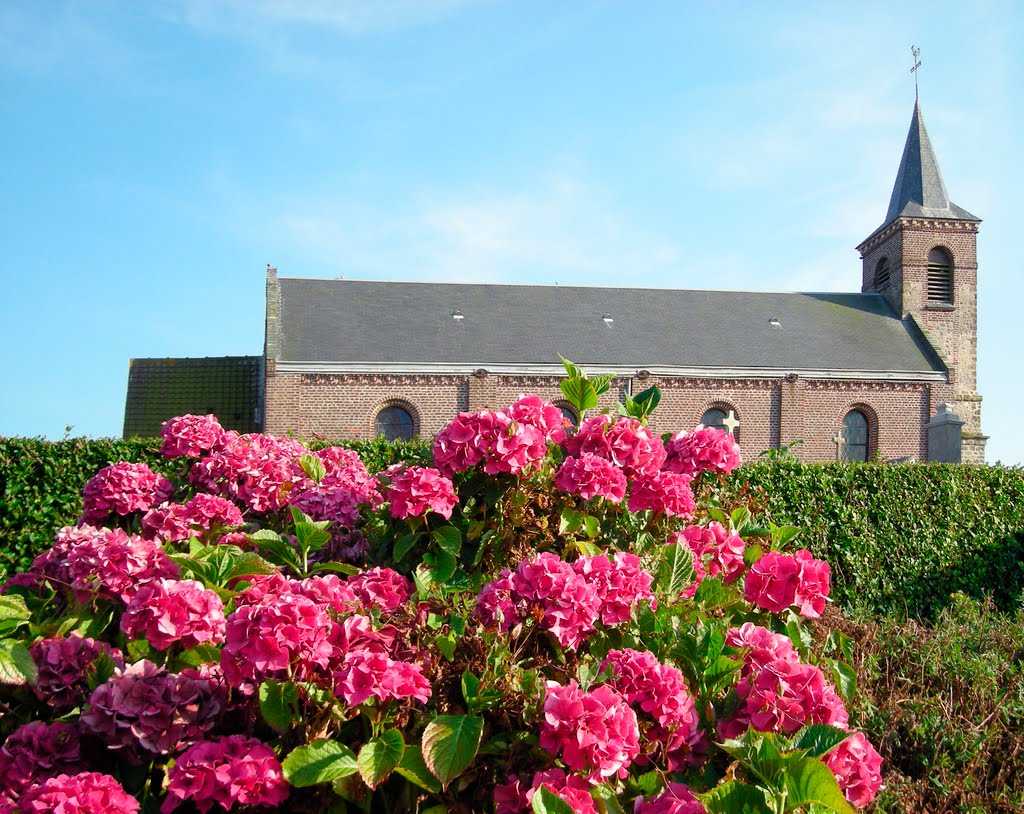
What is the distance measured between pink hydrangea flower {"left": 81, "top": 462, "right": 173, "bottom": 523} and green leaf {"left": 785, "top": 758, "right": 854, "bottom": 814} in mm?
3104

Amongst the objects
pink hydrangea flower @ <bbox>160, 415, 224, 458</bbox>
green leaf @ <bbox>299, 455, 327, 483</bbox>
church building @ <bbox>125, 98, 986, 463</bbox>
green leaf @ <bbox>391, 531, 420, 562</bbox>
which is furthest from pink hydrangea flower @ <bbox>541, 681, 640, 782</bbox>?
church building @ <bbox>125, 98, 986, 463</bbox>

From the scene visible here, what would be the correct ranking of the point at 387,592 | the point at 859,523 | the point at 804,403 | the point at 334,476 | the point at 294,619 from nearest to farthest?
1. the point at 294,619
2. the point at 387,592
3. the point at 334,476
4. the point at 859,523
5. the point at 804,403

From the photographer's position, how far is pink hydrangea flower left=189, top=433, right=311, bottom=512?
13.4 ft

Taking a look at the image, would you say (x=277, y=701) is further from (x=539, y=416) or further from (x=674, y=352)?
(x=674, y=352)

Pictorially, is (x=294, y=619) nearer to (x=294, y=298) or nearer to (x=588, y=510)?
(x=588, y=510)

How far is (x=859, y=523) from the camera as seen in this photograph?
35.9ft

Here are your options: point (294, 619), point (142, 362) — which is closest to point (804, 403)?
point (142, 362)

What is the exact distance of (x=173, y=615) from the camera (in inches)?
99.1

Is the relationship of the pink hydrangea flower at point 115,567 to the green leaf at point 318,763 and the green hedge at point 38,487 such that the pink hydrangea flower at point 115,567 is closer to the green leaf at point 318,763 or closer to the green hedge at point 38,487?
the green leaf at point 318,763

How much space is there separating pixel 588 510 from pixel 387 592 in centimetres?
→ 101

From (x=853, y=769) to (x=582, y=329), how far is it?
2465 centimetres

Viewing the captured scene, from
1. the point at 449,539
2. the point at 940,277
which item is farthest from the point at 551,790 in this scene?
the point at 940,277

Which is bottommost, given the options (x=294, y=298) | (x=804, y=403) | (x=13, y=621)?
(x=13, y=621)

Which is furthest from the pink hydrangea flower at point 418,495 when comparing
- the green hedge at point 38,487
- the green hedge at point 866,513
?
the green hedge at point 866,513
